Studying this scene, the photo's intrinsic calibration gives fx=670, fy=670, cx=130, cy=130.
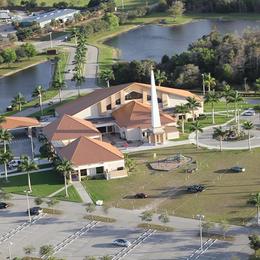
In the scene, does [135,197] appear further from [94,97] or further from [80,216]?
[94,97]

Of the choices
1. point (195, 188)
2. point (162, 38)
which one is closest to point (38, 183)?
point (195, 188)

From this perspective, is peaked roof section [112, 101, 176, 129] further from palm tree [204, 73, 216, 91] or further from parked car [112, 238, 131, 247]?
parked car [112, 238, 131, 247]

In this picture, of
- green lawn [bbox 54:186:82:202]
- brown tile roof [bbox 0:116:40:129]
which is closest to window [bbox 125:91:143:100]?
brown tile roof [bbox 0:116:40:129]

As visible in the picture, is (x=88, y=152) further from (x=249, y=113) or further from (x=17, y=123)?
(x=249, y=113)

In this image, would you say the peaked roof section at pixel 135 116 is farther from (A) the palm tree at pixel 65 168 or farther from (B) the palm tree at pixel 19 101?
(B) the palm tree at pixel 19 101

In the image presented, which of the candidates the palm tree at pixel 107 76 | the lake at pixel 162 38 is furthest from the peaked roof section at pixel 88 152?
the lake at pixel 162 38

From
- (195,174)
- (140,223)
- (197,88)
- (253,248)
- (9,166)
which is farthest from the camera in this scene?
(197,88)

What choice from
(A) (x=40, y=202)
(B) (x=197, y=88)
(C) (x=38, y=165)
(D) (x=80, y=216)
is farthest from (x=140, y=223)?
(B) (x=197, y=88)

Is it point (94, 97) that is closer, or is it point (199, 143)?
point (199, 143)
